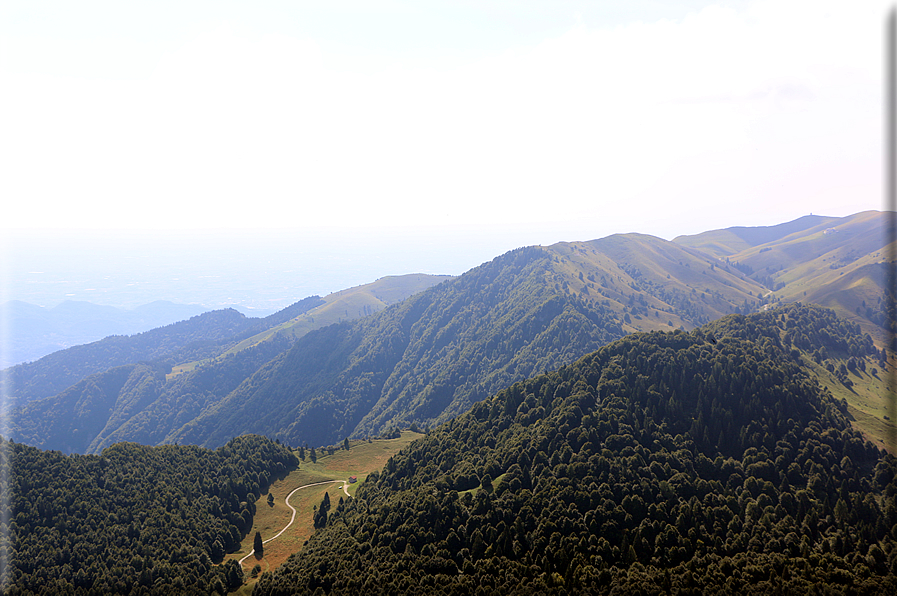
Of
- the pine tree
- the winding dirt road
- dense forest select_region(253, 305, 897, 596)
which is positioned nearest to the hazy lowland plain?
dense forest select_region(253, 305, 897, 596)

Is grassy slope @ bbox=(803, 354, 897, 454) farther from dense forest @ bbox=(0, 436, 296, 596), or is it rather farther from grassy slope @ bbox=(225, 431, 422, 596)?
dense forest @ bbox=(0, 436, 296, 596)

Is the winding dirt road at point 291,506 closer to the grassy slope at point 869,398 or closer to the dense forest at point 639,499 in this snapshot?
the dense forest at point 639,499

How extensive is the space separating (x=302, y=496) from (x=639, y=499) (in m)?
100

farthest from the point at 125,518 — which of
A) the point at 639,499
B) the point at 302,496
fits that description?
the point at 639,499

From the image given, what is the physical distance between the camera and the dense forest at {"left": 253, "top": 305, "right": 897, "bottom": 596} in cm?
7138

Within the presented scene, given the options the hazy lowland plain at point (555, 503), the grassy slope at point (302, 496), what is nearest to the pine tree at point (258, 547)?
the grassy slope at point (302, 496)

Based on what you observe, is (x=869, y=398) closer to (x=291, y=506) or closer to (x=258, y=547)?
(x=291, y=506)

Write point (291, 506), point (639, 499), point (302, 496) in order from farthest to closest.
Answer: point (302, 496) → point (291, 506) → point (639, 499)

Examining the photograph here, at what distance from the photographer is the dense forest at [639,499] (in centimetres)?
7138

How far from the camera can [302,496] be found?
138125mm

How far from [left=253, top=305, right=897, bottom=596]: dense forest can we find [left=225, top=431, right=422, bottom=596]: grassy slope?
11415mm

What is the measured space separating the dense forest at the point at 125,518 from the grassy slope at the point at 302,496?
3.91m

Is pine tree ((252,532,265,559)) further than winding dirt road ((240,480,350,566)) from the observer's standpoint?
No

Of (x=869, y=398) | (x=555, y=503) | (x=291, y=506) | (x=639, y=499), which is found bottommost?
(x=291, y=506)
